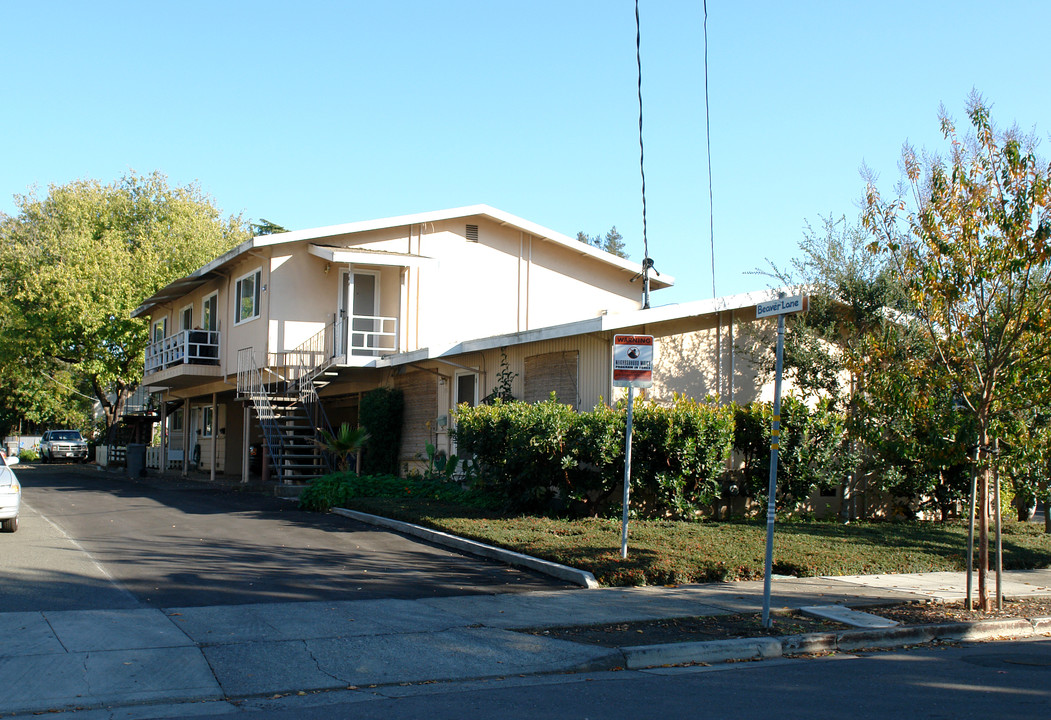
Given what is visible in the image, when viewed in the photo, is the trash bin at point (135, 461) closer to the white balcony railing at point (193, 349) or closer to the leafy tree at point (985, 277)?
the white balcony railing at point (193, 349)

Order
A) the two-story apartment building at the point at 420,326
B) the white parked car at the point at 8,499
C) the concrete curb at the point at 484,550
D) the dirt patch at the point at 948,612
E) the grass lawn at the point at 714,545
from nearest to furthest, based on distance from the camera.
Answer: the dirt patch at the point at 948,612, the concrete curb at the point at 484,550, the grass lawn at the point at 714,545, the white parked car at the point at 8,499, the two-story apartment building at the point at 420,326

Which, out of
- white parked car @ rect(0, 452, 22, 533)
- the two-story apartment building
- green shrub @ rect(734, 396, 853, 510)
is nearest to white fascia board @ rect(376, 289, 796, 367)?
the two-story apartment building

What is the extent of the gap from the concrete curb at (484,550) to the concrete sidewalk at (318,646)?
1.92ft

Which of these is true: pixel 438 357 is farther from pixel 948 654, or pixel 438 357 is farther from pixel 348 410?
pixel 948 654

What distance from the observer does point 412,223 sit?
22.7 metres

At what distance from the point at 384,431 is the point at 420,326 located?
2980mm

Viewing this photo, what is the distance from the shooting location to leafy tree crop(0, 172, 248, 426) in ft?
123

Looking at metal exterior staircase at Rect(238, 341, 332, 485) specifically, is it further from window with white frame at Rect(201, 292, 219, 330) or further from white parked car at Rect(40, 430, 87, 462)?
white parked car at Rect(40, 430, 87, 462)

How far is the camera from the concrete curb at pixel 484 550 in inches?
412

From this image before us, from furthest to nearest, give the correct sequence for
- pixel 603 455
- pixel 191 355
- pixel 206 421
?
pixel 206 421
pixel 191 355
pixel 603 455

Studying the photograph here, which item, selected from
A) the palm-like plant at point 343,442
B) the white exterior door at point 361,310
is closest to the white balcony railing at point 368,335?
the white exterior door at point 361,310

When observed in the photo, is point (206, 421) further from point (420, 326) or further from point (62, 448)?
point (62, 448)

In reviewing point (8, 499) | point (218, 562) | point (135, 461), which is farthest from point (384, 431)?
point (135, 461)

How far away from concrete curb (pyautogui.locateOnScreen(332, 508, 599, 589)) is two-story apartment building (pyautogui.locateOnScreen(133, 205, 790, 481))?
14.0 ft
